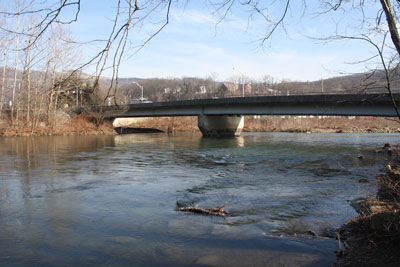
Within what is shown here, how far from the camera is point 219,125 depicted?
53.8 meters

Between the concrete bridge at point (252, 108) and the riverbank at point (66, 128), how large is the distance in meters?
3.51

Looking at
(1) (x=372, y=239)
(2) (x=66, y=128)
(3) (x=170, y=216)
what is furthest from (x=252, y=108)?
(1) (x=372, y=239)

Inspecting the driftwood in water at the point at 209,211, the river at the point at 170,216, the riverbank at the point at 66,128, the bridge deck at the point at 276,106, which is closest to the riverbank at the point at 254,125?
the riverbank at the point at 66,128

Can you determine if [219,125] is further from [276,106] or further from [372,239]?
[372,239]

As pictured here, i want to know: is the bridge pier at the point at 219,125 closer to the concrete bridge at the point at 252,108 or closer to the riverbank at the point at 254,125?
the concrete bridge at the point at 252,108

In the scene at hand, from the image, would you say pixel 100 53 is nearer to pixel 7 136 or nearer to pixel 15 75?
pixel 7 136

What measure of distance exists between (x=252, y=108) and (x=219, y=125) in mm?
10119

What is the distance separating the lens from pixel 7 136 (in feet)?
151

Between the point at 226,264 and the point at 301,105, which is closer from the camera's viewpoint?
the point at 226,264

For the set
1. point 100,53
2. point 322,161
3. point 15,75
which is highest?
point 15,75

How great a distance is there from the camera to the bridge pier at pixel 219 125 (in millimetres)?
52219

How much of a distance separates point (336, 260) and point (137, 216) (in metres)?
5.04

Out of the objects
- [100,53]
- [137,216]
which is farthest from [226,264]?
[100,53]

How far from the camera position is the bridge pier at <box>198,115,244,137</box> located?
5222cm
